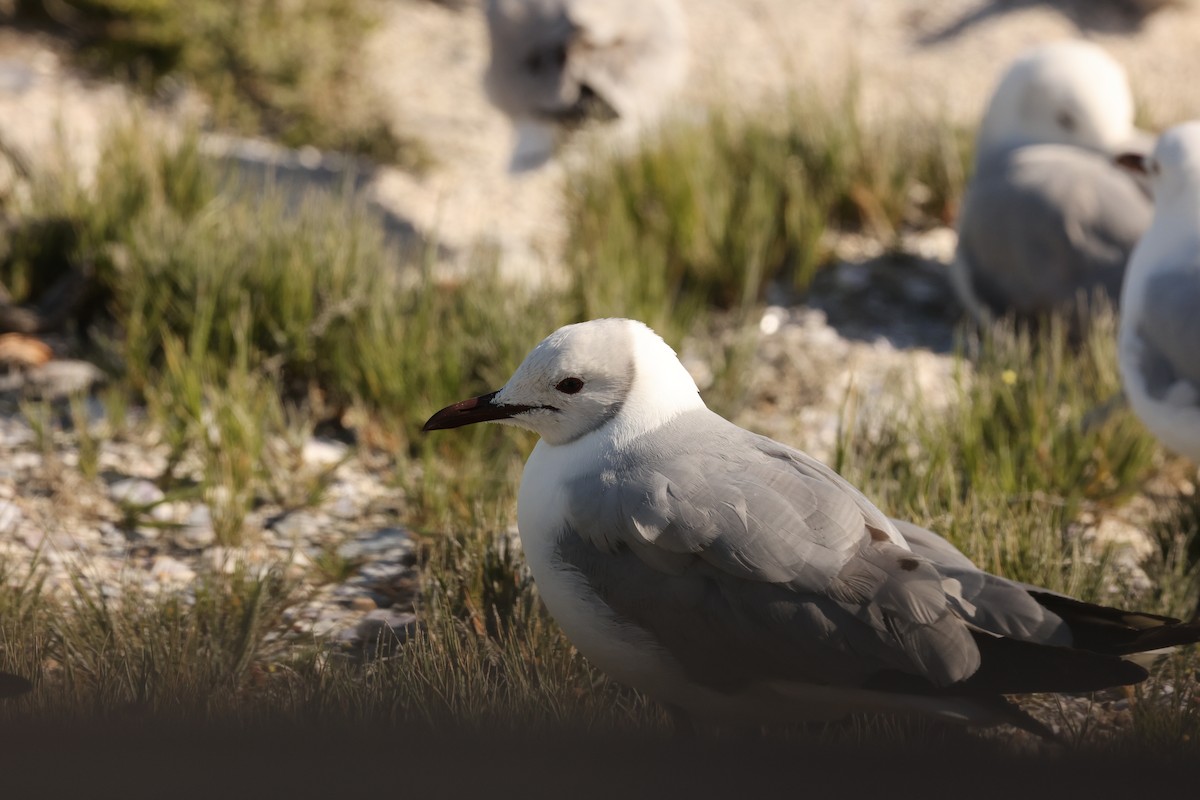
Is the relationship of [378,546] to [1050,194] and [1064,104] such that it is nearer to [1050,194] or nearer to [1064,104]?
[1050,194]

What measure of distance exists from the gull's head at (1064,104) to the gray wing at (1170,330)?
73.1 inches

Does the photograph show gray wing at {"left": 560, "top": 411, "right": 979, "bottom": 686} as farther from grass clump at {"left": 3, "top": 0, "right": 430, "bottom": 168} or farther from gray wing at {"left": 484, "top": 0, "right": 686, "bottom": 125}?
grass clump at {"left": 3, "top": 0, "right": 430, "bottom": 168}

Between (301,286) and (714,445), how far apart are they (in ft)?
6.74

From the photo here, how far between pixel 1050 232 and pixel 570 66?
2.62 m

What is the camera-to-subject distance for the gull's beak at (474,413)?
231 cm

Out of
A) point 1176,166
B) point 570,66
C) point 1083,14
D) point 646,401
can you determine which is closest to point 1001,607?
point 646,401

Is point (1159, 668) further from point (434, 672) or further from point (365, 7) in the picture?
point (365, 7)

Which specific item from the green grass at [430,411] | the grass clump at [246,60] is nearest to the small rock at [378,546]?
the green grass at [430,411]

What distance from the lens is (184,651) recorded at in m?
2.28

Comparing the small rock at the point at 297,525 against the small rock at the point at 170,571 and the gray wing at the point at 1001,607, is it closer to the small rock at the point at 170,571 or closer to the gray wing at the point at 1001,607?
the small rock at the point at 170,571

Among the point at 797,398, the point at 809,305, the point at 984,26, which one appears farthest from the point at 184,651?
the point at 984,26

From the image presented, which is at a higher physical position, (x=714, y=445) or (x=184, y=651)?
(x=714, y=445)

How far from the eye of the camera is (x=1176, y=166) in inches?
136

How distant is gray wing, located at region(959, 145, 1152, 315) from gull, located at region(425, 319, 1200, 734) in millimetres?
2536
